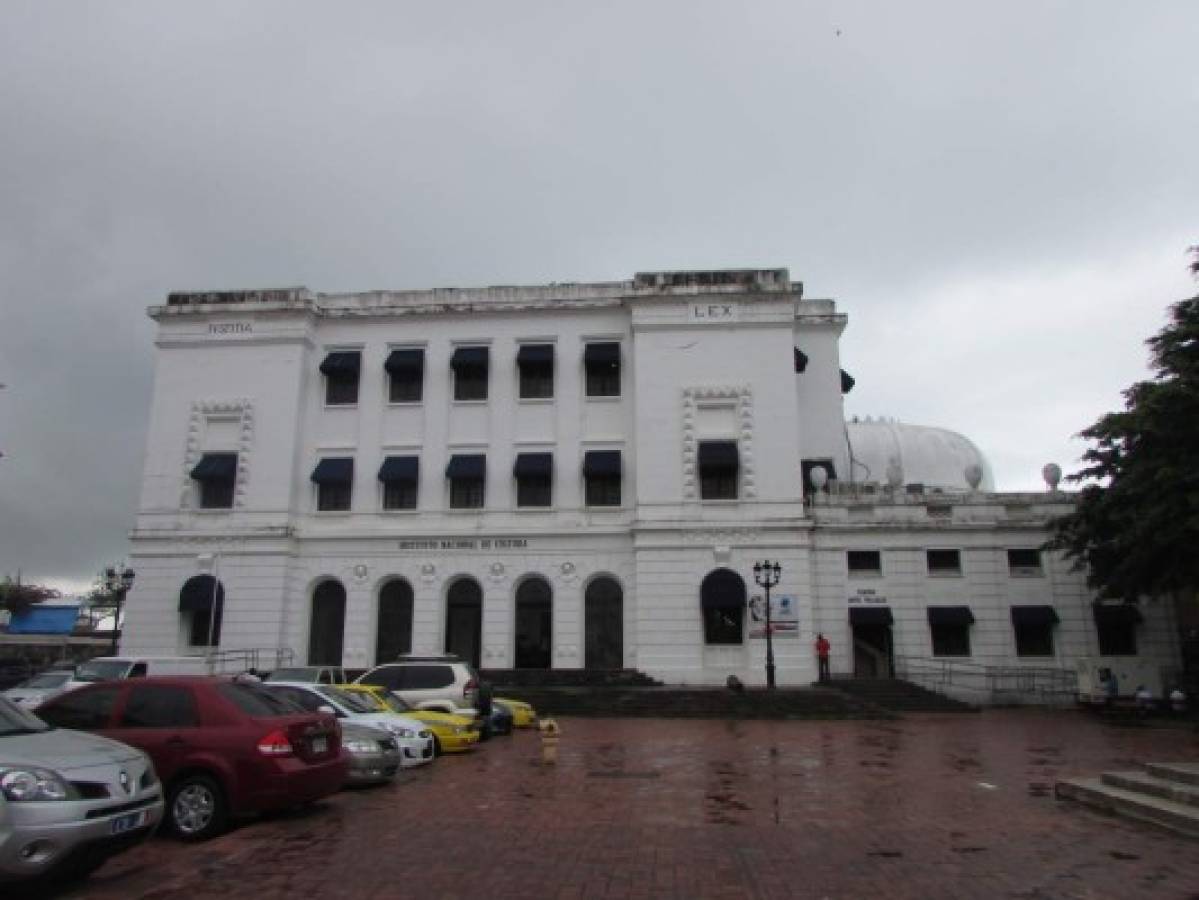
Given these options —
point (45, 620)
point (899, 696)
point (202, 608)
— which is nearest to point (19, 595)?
point (45, 620)

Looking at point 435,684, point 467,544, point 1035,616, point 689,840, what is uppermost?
point 467,544

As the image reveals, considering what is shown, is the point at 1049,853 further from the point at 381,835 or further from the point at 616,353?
the point at 616,353

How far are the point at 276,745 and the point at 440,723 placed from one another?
7625mm

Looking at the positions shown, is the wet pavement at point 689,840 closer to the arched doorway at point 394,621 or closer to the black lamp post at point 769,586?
the black lamp post at point 769,586

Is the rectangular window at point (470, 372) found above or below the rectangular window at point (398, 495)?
above

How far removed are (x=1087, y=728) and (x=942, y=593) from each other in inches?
356

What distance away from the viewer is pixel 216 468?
34.5m

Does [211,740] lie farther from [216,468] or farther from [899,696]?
[216,468]

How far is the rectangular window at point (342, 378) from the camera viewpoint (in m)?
35.9

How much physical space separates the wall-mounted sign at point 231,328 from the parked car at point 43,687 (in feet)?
56.8

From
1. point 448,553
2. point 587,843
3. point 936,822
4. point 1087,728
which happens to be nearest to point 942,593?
point 1087,728

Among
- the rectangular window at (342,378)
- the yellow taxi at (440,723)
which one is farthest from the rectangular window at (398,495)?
the yellow taxi at (440,723)

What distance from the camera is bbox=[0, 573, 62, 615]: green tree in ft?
233

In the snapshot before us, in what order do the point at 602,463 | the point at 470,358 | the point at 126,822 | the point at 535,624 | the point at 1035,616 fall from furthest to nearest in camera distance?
the point at 470,358
the point at 602,463
the point at 535,624
the point at 1035,616
the point at 126,822
